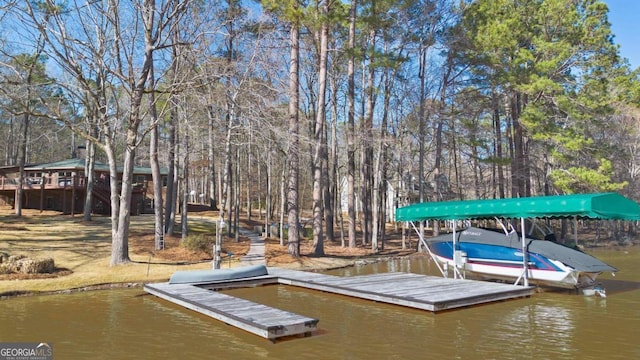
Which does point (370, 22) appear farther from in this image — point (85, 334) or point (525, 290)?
point (85, 334)

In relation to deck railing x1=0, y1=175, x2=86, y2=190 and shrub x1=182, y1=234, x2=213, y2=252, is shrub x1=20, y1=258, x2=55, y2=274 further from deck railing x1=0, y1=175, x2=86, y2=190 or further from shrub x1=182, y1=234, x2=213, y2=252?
deck railing x1=0, y1=175, x2=86, y2=190

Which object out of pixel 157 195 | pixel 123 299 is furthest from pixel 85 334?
pixel 157 195

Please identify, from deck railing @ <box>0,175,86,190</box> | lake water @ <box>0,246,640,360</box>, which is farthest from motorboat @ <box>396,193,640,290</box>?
deck railing @ <box>0,175,86,190</box>

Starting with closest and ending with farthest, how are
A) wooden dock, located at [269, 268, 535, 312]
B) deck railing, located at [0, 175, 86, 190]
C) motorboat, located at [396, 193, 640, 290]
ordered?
1. wooden dock, located at [269, 268, 535, 312]
2. motorboat, located at [396, 193, 640, 290]
3. deck railing, located at [0, 175, 86, 190]

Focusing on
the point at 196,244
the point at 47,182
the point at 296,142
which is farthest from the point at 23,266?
the point at 47,182

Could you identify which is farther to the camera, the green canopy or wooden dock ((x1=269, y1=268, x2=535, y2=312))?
the green canopy

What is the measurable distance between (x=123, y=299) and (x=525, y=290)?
432 inches

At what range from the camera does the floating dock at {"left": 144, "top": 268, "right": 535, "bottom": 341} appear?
26.8ft

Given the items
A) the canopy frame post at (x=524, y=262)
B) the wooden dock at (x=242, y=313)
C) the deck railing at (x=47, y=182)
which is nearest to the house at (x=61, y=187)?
the deck railing at (x=47, y=182)

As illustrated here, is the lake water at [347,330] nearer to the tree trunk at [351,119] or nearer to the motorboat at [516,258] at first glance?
the motorboat at [516,258]

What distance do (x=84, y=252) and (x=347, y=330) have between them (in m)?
14.3

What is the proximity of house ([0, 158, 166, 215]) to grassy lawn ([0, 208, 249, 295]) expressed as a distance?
169 inches

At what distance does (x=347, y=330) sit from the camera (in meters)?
8.49

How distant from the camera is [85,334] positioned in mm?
8156
